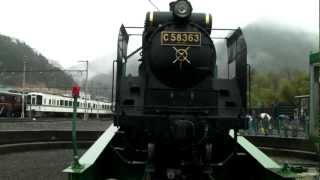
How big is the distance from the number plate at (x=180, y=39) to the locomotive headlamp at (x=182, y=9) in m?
0.29

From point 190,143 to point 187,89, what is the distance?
93 cm

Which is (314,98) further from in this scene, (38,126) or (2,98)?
(2,98)

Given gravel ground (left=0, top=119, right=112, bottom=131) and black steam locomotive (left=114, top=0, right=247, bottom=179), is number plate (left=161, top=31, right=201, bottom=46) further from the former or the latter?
gravel ground (left=0, top=119, right=112, bottom=131)

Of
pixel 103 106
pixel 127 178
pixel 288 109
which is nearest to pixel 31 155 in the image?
pixel 127 178

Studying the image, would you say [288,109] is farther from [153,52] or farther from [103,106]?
[103,106]

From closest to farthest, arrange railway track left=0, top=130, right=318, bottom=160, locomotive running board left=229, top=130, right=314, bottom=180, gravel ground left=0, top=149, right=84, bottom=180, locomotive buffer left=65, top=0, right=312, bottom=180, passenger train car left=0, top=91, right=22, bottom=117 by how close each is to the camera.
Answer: locomotive running board left=229, top=130, right=314, bottom=180, locomotive buffer left=65, top=0, right=312, bottom=180, gravel ground left=0, top=149, right=84, bottom=180, railway track left=0, top=130, right=318, bottom=160, passenger train car left=0, top=91, right=22, bottom=117

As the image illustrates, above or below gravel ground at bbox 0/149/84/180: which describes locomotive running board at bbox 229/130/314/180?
above

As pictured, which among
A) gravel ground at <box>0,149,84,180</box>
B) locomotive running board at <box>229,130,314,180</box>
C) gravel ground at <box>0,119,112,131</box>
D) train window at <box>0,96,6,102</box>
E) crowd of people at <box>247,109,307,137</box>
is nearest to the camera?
locomotive running board at <box>229,130,314,180</box>

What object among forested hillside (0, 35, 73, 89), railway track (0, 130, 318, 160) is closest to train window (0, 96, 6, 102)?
railway track (0, 130, 318, 160)

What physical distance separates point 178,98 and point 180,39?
96cm

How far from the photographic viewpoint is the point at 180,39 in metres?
A: 7.82

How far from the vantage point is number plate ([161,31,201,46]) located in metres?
7.81

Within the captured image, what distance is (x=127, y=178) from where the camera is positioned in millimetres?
8836

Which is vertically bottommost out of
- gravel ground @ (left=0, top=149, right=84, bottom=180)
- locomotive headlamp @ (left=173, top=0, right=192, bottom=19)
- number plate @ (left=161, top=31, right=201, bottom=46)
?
gravel ground @ (left=0, top=149, right=84, bottom=180)
